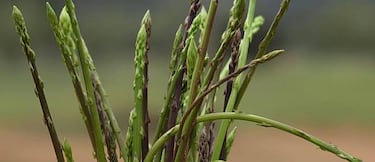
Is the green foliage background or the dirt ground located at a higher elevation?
the green foliage background

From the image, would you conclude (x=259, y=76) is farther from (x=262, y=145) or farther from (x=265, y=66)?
(x=262, y=145)

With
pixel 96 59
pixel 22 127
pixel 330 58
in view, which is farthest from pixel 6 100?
pixel 330 58

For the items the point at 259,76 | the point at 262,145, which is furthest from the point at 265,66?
the point at 262,145

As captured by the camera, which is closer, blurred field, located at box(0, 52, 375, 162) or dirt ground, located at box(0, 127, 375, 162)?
blurred field, located at box(0, 52, 375, 162)

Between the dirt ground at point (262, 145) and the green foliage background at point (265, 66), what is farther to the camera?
the dirt ground at point (262, 145)

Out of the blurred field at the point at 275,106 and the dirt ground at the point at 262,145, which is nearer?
the blurred field at the point at 275,106

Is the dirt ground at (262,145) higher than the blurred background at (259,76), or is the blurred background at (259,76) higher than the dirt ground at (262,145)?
the blurred background at (259,76)

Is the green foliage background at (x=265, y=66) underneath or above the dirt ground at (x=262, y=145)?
above

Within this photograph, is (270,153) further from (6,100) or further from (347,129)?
(6,100)
